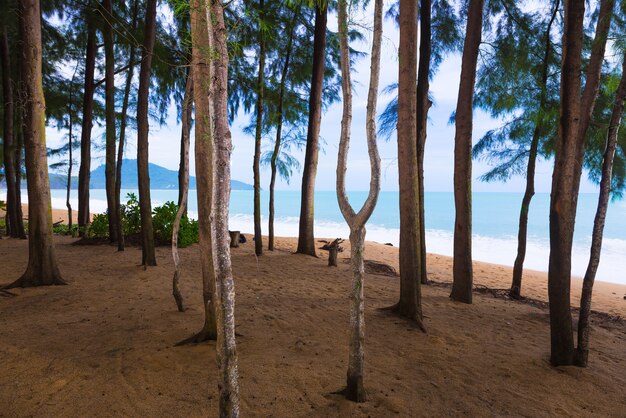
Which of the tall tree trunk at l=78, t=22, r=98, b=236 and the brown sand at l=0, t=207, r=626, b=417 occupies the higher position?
the tall tree trunk at l=78, t=22, r=98, b=236

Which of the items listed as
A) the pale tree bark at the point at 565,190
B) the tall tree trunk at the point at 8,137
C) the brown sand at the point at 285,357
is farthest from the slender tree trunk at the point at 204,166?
the tall tree trunk at the point at 8,137

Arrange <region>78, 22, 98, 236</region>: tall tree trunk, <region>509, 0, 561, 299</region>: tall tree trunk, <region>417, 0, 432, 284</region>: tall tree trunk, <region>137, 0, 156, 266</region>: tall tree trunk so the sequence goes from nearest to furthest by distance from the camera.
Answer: <region>417, 0, 432, 284</region>: tall tree trunk
<region>509, 0, 561, 299</region>: tall tree trunk
<region>137, 0, 156, 266</region>: tall tree trunk
<region>78, 22, 98, 236</region>: tall tree trunk

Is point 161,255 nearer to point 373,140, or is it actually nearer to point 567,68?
point 373,140

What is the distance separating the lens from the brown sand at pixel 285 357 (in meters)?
3.23

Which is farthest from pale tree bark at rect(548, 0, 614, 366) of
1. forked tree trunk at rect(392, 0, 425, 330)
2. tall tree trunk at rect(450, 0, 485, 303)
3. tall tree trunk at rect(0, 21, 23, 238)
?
tall tree trunk at rect(0, 21, 23, 238)

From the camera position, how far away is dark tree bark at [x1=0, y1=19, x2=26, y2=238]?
1065cm

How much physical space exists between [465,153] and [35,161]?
7.73 metres

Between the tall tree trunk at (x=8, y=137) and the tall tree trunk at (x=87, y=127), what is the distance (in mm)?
1868

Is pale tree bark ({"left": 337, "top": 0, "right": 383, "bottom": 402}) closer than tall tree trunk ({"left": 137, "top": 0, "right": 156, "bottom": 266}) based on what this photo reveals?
Yes

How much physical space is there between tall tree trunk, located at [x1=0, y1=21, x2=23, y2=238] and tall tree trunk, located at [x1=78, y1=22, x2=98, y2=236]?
187cm

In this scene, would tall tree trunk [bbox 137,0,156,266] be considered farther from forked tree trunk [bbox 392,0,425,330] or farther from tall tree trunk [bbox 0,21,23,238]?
forked tree trunk [bbox 392,0,425,330]

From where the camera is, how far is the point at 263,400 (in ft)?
10.6

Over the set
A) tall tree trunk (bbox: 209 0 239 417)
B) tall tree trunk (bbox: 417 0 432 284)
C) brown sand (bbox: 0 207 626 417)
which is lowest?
brown sand (bbox: 0 207 626 417)

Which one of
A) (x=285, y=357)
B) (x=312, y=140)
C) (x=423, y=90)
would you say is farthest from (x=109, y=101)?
(x=285, y=357)
